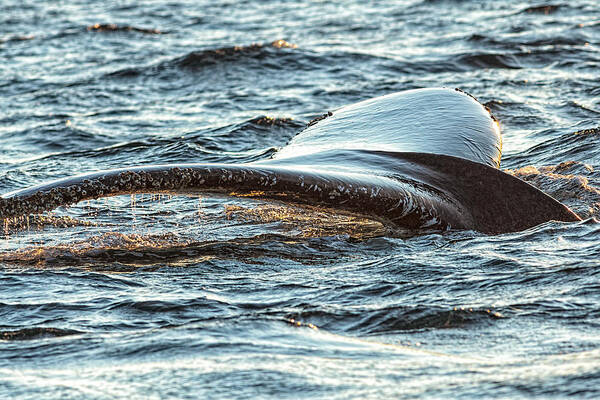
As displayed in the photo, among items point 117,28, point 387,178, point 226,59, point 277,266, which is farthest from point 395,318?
point 117,28

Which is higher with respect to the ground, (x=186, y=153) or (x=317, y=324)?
(x=317, y=324)

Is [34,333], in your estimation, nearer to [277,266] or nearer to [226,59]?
[277,266]

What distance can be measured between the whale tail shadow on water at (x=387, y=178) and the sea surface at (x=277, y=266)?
0.17m

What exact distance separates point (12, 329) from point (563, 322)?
101 inches

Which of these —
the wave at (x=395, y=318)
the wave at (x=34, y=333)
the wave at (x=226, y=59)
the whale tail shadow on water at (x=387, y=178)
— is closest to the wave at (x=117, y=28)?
the wave at (x=226, y=59)

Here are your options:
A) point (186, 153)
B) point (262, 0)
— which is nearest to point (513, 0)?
point (262, 0)

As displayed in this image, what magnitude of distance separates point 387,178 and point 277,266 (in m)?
0.91

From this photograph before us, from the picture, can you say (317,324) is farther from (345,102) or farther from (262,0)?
(262,0)

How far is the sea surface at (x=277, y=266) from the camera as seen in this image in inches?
146

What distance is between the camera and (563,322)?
14.1 feet

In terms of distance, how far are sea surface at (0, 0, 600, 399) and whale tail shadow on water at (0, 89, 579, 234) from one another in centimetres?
17

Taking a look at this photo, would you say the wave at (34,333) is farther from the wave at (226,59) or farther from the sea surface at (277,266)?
the wave at (226,59)

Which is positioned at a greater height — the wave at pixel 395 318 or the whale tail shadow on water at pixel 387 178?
the whale tail shadow on water at pixel 387 178

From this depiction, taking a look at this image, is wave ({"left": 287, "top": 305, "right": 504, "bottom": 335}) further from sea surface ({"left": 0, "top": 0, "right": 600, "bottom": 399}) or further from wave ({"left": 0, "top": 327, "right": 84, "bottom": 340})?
wave ({"left": 0, "top": 327, "right": 84, "bottom": 340})
